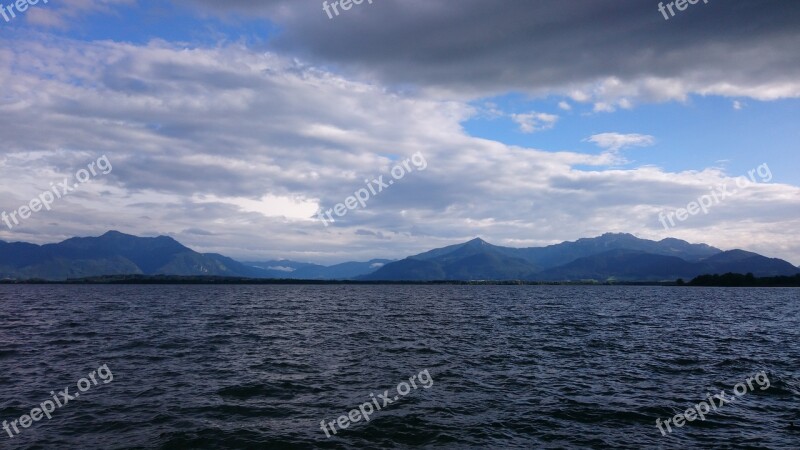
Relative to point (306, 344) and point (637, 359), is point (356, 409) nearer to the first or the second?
point (306, 344)

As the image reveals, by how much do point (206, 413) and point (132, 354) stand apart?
2351cm

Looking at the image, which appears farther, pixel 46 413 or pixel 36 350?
pixel 36 350

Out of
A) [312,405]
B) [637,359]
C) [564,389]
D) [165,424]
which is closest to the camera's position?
[165,424]

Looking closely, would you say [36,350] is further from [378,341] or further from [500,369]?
[500,369]

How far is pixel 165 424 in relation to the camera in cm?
2373

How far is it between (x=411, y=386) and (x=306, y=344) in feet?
70.8

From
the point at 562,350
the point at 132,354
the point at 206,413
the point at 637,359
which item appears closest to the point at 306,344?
the point at 132,354

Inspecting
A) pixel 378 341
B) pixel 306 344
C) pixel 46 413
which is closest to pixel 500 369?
pixel 378 341

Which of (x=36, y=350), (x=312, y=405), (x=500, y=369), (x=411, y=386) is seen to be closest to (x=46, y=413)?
(x=312, y=405)

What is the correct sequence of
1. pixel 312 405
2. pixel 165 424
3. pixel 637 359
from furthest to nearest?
pixel 637 359, pixel 312 405, pixel 165 424

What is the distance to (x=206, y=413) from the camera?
2564 centimetres

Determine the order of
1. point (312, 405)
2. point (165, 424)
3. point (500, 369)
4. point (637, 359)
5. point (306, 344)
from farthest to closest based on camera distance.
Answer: point (306, 344), point (637, 359), point (500, 369), point (312, 405), point (165, 424)

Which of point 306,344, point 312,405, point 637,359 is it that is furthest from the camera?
point 306,344

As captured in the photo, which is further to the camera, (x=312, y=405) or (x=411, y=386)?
(x=411, y=386)
